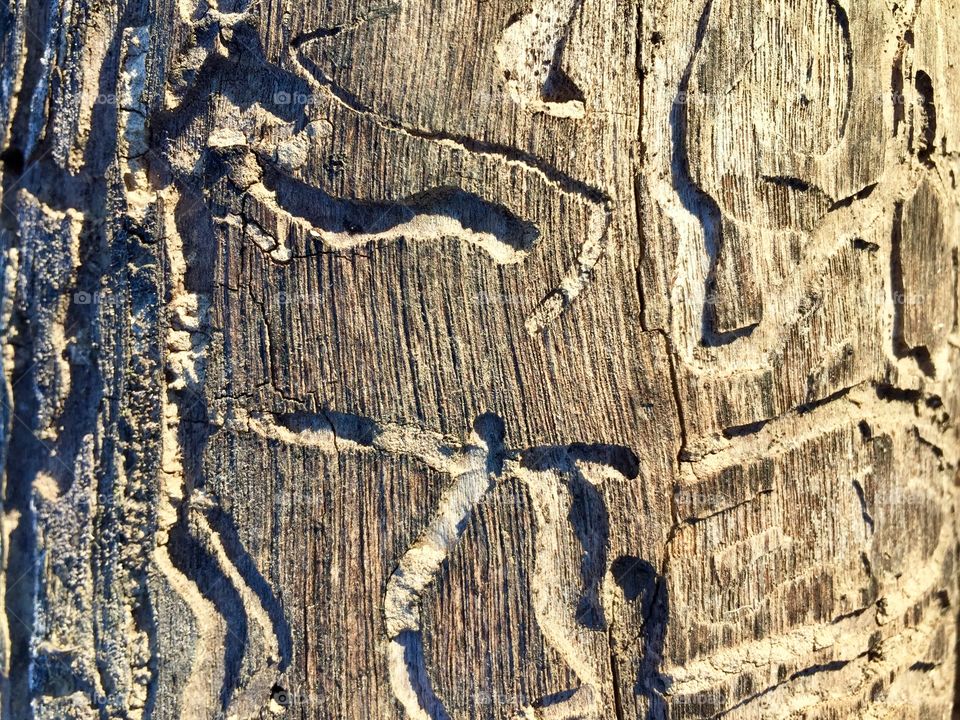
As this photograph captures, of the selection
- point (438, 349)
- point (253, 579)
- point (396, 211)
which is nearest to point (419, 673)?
point (253, 579)

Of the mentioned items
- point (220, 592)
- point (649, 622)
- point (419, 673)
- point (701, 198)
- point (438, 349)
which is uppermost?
point (701, 198)

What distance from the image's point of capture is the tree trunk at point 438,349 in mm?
1708

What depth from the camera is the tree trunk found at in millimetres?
1708

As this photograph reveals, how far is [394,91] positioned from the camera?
1702mm

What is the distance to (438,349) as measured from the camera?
173 centimetres

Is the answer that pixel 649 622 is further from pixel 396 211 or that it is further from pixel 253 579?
pixel 396 211

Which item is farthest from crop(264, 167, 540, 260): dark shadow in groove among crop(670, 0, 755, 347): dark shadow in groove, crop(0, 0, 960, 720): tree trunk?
crop(670, 0, 755, 347): dark shadow in groove

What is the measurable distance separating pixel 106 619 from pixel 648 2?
197cm

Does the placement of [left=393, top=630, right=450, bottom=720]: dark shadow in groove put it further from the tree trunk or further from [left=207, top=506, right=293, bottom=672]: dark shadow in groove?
[left=207, top=506, right=293, bottom=672]: dark shadow in groove

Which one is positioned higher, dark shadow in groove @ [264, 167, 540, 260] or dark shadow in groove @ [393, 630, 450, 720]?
dark shadow in groove @ [264, 167, 540, 260]

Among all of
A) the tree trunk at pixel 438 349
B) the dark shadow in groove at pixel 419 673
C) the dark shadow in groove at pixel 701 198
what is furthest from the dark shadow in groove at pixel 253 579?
the dark shadow in groove at pixel 701 198

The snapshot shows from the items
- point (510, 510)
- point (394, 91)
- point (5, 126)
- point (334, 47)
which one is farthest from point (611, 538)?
point (5, 126)

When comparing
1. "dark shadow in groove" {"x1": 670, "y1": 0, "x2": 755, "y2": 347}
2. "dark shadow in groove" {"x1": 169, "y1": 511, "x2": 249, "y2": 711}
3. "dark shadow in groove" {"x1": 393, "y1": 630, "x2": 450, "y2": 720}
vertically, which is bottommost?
"dark shadow in groove" {"x1": 393, "y1": 630, "x2": 450, "y2": 720}

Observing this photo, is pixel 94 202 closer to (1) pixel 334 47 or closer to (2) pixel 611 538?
(1) pixel 334 47
